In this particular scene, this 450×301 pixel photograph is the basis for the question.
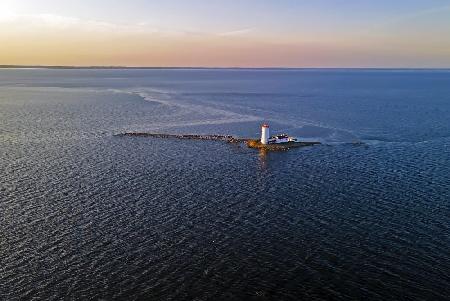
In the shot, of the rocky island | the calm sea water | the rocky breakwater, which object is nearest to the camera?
the calm sea water

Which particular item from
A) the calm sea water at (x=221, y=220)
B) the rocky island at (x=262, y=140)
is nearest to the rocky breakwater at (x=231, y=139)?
the rocky island at (x=262, y=140)

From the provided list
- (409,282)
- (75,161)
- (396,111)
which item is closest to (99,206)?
(75,161)

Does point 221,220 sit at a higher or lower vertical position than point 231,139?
lower

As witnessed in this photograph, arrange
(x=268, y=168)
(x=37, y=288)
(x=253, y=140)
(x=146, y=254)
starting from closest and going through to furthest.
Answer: (x=37, y=288) < (x=146, y=254) < (x=268, y=168) < (x=253, y=140)

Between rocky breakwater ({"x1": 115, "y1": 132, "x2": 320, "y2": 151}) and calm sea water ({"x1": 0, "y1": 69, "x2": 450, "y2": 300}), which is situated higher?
rocky breakwater ({"x1": 115, "y1": 132, "x2": 320, "y2": 151})

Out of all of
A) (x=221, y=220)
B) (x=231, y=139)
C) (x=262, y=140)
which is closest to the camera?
(x=221, y=220)

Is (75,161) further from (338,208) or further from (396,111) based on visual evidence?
(396,111)

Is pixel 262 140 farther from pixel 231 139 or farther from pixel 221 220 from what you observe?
pixel 221 220

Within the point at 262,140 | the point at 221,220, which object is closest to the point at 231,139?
the point at 262,140

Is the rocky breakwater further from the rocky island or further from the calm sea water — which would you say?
the calm sea water

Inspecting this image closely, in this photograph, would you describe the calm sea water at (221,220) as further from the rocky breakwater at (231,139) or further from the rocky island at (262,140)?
the rocky island at (262,140)

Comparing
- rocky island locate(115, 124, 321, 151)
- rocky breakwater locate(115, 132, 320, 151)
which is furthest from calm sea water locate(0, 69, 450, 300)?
rocky island locate(115, 124, 321, 151)
